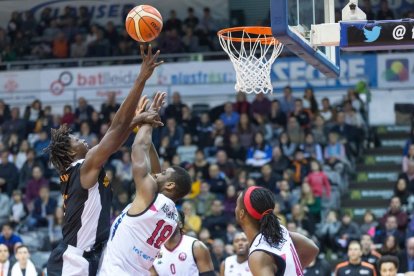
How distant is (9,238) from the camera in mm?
16156

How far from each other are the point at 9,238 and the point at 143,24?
30.9ft

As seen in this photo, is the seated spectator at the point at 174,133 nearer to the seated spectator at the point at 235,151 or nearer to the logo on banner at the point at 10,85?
the seated spectator at the point at 235,151

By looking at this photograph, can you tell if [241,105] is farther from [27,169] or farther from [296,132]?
[27,169]

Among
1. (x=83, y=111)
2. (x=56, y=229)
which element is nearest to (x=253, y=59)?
(x=56, y=229)

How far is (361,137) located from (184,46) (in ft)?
17.3

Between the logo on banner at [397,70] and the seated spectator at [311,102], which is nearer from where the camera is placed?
the seated spectator at [311,102]

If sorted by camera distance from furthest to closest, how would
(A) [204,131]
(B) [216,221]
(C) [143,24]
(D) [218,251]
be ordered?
(A) [204,131] → (B) [216,221] → (D) [218,251] → (C) [143,24]

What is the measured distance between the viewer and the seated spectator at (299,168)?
17.2 meters

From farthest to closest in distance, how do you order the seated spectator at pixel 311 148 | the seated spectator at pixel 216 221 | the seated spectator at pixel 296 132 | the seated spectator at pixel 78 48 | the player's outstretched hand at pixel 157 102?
1. the seated spectator at pixel 78 48
2. the seated spectator at pixel 296 132
3. the seated spectator at pixel 311 148
4. the seated spectator at pixel 216 221
5. the player's outstretched hand at pixel 157 102

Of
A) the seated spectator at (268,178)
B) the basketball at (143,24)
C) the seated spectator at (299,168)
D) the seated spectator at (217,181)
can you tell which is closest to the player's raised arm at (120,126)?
the basketball at (143,24)

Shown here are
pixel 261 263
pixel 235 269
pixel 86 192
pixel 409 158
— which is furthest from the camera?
pixel 409 158

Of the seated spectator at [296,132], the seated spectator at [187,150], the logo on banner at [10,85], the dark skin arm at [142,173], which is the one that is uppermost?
the dark skin arm at [142,173]

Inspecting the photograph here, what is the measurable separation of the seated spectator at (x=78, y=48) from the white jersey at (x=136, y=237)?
647 inches

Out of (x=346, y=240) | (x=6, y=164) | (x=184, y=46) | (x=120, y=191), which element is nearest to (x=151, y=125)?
(x=346, y=240)
